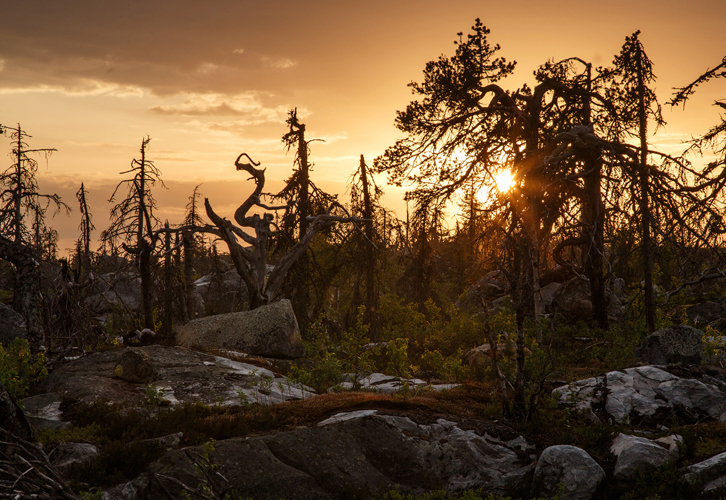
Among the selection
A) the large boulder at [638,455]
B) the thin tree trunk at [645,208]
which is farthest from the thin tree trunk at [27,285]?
the thin tree trunk at [645,208]

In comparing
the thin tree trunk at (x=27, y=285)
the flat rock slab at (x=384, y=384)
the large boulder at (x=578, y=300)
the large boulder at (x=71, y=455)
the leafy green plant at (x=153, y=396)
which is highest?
the thin tree trunk at (x=27, y=285)

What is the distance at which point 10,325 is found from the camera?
12.6m

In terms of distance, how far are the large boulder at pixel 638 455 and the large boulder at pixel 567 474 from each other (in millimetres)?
341

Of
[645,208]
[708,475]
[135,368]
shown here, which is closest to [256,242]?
[135,368]

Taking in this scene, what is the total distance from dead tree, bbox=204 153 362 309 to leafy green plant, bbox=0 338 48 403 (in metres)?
8.41

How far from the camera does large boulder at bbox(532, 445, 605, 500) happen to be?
627cm

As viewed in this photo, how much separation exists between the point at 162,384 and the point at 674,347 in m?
11.1

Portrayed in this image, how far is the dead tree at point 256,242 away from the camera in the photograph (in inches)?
706

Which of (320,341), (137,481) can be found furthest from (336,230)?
(137,481)

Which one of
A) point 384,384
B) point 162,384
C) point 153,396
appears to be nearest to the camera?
point 153,396

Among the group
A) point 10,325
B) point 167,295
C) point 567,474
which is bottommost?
point 567,474

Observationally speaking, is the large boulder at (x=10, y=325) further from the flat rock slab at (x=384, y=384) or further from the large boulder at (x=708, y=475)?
the large boulder at (x=708, y=475)

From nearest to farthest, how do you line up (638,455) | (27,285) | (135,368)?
(638,455) < (135,368) < (27,285)

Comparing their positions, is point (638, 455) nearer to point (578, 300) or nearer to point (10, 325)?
point (10, 325)
